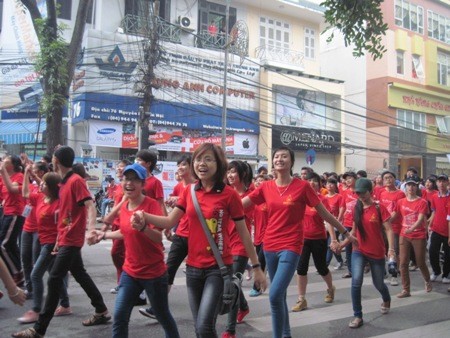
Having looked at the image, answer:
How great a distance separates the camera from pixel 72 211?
4750 millimetres

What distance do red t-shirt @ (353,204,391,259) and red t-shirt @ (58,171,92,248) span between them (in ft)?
10.1

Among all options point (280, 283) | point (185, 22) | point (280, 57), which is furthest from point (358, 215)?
point (280, 57)

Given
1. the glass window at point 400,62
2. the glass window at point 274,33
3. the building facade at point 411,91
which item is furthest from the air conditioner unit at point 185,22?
the glass window at point 400,62

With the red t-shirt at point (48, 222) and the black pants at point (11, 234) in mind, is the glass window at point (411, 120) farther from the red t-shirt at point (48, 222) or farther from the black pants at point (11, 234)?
the red t-shirt at point (48, 222)

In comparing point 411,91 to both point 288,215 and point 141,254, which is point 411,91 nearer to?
point 288,215

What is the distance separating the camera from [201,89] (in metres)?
24.4

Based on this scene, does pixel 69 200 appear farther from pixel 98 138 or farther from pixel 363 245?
pixel 98 138

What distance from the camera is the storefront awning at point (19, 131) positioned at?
22359 millimetres

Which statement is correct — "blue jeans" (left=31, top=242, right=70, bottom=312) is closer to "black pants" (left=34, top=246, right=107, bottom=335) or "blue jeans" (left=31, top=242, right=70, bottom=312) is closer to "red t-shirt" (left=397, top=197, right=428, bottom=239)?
"black pants" (left=34, top=246, right=107, bottom=335)

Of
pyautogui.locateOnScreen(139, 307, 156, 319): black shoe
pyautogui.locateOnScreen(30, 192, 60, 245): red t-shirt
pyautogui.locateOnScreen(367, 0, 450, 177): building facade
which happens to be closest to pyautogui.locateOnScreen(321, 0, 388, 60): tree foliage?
pyautogui.locateOnScreen(30, 192, 60, 245): red t-shirt

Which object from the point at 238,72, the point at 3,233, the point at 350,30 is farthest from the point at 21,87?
the point at 350,30

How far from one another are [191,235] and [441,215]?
5745 millimetres

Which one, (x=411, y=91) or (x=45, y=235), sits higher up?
(x=411, y=91)

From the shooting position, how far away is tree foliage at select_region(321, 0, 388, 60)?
23.7 feet
